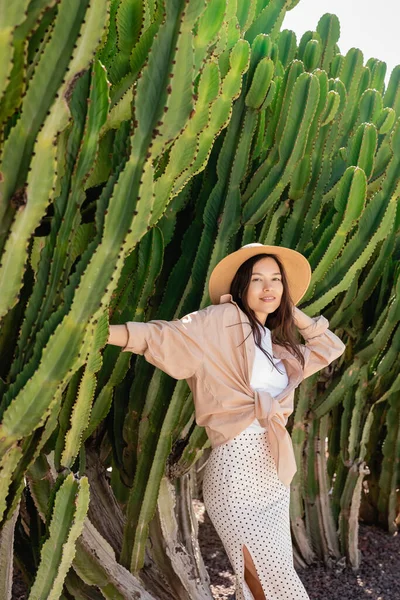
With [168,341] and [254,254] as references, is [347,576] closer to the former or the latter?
[254,254]

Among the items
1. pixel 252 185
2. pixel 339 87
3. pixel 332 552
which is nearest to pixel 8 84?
pixel 252 185

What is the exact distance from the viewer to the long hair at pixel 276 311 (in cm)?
274

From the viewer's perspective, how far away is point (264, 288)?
272cm

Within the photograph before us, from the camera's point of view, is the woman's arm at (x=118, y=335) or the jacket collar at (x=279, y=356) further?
the jacket collar at (x=279, y=356)

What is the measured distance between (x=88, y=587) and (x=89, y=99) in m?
2.04

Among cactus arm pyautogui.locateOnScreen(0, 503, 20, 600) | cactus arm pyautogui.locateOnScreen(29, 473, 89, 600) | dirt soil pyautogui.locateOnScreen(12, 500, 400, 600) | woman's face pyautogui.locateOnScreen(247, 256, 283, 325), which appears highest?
woman's face pyautogui.locateOnScreen(247, 256, 283, 325)

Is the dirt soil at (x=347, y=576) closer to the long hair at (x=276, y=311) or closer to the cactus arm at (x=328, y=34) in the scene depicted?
the long hair at (x=276, y=311)

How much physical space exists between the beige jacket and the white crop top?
34 millimetres

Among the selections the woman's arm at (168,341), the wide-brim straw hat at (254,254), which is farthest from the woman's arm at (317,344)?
the woman's arm at (168,341)

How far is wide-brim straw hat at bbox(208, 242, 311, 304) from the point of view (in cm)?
274

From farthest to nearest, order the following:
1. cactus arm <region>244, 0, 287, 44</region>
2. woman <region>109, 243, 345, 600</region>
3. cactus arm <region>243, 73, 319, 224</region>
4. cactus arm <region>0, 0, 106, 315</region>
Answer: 1. cactus arm <region>244, 0, 287, 44</region>
2. cactus arm <region>243, 73, 319, 224</region>
3. woman <region>109, 243, 345, 600</region>
4. cactus arm <region>0, 0, 106, 315</region>

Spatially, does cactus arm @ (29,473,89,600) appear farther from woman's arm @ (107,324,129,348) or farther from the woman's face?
the woman's face

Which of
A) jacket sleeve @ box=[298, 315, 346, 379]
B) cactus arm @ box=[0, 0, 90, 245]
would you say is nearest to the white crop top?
jacket sleeve @ box=[298, 315, 346, 379]

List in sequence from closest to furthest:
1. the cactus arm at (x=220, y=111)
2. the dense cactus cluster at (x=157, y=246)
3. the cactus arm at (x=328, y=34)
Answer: the dense cactus cluster at (x=157, y=246) < the cactus arm at (x=220, y=111) < the cactus arm at (x=328, y=34)
